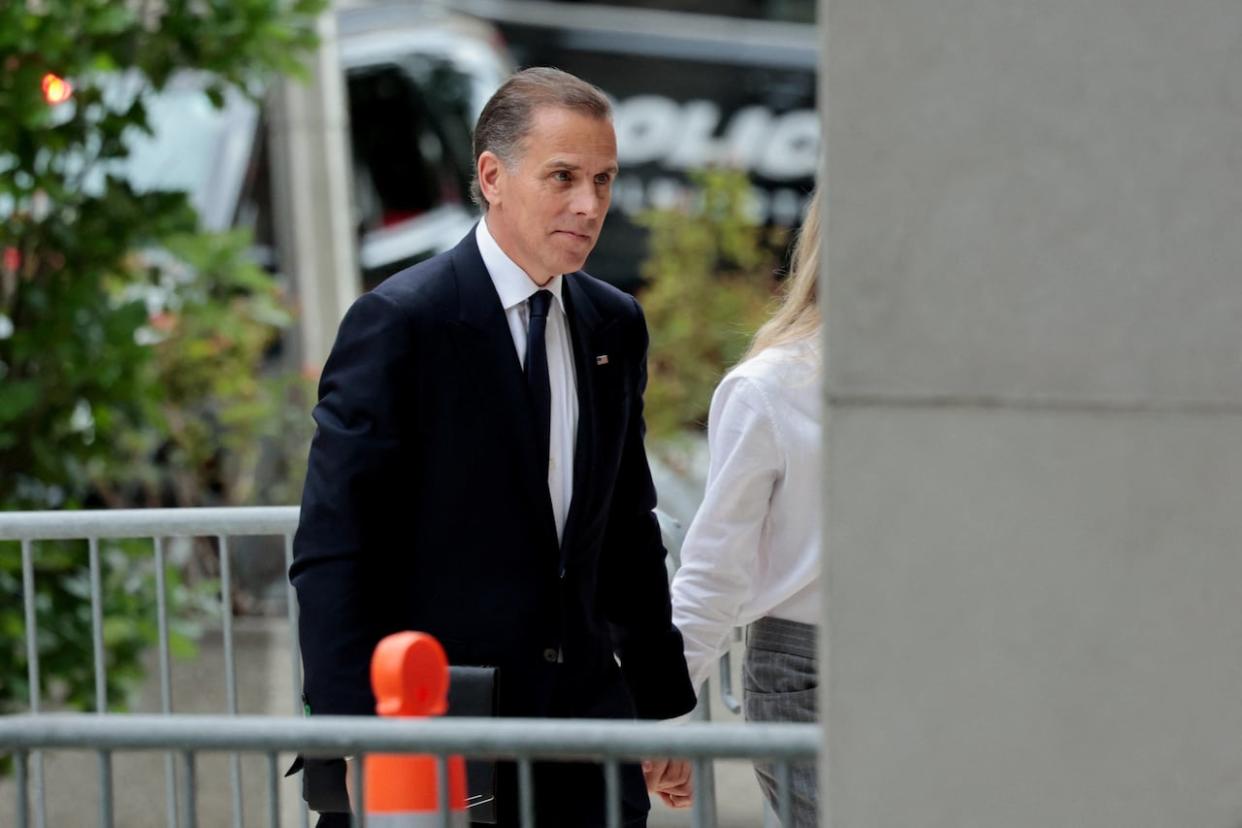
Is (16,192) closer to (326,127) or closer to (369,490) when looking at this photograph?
(369,490)

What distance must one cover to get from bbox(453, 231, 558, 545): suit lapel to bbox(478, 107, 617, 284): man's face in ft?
0.39

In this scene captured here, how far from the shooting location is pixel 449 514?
2.94 meters

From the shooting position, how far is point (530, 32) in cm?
1792

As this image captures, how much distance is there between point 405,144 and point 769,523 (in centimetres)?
1333

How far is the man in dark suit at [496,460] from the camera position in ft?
9.43

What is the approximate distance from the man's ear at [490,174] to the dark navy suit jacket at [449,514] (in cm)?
9

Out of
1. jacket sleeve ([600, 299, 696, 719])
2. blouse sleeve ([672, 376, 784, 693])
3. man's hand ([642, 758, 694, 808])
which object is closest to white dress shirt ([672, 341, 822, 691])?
blouse sleeve ([672, 376, 784, 693])

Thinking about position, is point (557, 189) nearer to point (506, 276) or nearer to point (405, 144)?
point (506, 276)

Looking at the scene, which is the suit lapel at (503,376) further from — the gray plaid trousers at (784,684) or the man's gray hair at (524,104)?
the gray plaid trousers at (784,684)

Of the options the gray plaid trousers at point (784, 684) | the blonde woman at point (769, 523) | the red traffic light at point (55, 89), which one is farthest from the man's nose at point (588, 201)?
the red traffic light at point (55, 89)

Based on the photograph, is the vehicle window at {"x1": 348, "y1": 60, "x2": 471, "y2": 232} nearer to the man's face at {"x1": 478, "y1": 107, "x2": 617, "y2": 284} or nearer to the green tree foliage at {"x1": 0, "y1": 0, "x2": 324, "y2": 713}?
the green tree foliage at {"x1": 0, "y1": 0, "x2": 324, "y2": 713}

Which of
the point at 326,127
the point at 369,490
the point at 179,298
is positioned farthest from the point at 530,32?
the point at 369,490

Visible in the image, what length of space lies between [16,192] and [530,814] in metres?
3.95

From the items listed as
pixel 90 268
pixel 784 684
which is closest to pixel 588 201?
pixel 784 684
